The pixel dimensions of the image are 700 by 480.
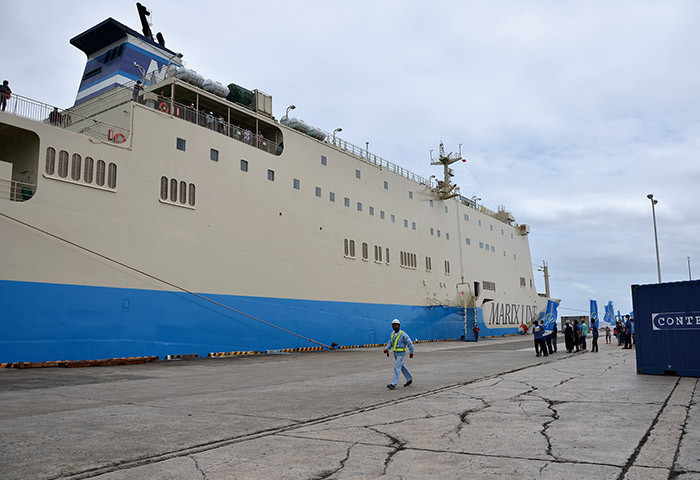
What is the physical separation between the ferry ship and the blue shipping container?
43.7 feet

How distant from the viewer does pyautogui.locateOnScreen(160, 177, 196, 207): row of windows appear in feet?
57.2

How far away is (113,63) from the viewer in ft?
69.1

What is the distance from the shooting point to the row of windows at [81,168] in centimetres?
1451

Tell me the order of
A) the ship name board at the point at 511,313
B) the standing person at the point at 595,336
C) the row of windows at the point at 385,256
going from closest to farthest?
the standing person at the point at 595,336
the row of windows at the point at 385,256
the ship name board at the point at 511,313

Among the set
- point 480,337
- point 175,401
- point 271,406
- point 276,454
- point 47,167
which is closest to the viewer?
point 276,454

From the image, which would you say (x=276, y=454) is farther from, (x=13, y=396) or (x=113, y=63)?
(x=113, y=63)

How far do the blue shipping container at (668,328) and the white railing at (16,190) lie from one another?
53.8ft

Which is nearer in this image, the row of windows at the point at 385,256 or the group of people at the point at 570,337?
the group of people at the point at 570,337

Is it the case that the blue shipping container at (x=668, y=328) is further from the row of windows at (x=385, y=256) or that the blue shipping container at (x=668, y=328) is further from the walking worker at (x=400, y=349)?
the row of windows at (x=385, y=256)

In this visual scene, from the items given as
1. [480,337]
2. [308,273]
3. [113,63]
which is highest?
[113,63]

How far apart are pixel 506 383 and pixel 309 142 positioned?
16.4 m

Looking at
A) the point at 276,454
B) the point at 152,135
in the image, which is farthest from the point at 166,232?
the point at 276,454

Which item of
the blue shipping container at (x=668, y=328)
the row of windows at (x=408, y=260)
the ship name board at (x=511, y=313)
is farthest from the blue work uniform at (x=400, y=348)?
the ship name board at (x=511, y=313)

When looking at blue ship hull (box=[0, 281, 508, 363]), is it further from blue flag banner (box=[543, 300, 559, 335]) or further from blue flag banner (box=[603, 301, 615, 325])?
blue flag banner (box=[603, 301, 615, 325])
